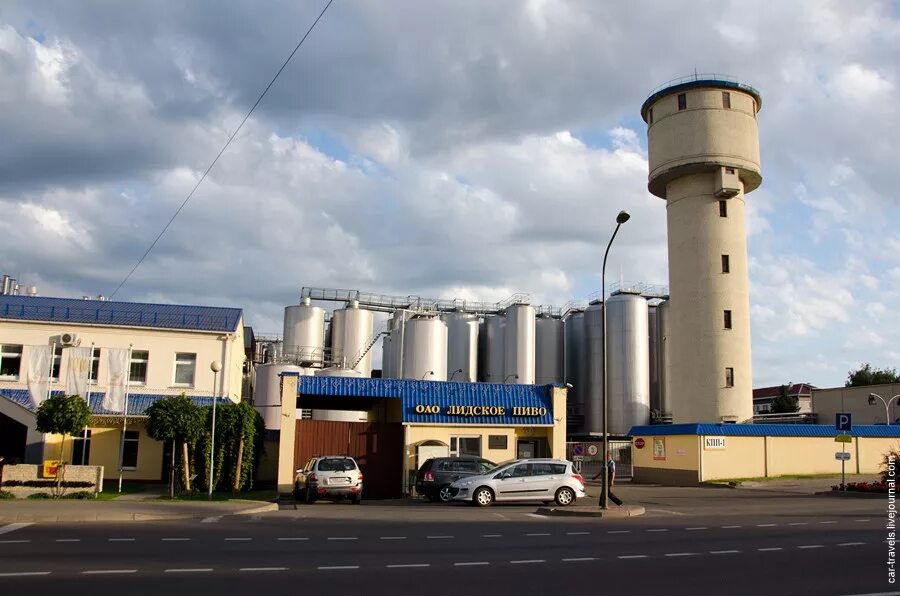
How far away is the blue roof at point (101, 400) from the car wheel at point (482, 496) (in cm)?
1241

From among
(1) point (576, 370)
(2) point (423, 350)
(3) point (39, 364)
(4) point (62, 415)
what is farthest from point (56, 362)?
(1) point (576, 370)

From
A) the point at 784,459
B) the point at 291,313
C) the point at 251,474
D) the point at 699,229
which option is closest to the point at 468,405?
the point at 251,474

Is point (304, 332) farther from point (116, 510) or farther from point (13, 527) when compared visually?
point (13, 527)

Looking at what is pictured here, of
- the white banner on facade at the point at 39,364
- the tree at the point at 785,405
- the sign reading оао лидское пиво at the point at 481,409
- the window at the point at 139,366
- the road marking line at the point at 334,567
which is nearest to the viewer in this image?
the road marking line at the point at 334,567

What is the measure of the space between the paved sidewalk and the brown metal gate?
24.9 feet

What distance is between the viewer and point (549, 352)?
206 feet

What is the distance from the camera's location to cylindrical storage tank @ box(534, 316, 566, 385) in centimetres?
6222

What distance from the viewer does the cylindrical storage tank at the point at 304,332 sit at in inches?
2286

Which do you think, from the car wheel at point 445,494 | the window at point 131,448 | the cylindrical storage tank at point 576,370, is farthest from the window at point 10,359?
the cylindrical storage tank at point 576,370

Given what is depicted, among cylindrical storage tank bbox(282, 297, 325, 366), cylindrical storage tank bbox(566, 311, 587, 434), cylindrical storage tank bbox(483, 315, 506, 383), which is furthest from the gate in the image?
cylindrical storage tank bbox(282, 297, 325, 366)

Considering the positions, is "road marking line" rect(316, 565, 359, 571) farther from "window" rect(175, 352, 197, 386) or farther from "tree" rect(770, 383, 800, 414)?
"tree" rect(770, 383, 800, 414)

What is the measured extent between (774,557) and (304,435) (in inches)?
854

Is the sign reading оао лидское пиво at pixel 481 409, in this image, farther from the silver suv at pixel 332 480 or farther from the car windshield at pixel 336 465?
the silver suv at pixel 332 480

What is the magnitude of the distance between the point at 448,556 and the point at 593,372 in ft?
162
